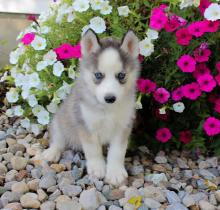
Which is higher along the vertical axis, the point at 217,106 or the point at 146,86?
the point at 146,86

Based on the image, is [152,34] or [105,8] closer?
[152,34]

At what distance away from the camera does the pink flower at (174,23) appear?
3.21m

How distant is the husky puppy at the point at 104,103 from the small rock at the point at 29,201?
1.62ft

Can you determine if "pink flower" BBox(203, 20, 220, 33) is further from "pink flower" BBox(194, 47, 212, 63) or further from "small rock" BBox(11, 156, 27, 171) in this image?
"small rock" BBox(11, 156, 27, 171)

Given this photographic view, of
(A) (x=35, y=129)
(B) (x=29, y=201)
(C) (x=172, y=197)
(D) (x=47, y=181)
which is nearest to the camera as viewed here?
(B) (x=29, y=201)

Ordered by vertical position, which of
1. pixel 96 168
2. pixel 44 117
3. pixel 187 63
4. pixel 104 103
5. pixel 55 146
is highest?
pixel 187 63

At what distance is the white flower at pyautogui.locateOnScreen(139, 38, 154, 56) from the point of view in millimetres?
3258

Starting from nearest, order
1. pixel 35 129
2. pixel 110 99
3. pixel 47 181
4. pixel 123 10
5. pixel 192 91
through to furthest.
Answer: pixel 110 99
pixel 47 181
pixel 192 91
pixel 123 10
pixel 35 129

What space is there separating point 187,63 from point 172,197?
37.7 inches

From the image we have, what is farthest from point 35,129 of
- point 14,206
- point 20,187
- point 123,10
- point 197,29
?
point 197,29

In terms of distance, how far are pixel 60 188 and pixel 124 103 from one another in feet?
2.38

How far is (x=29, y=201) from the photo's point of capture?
280cm

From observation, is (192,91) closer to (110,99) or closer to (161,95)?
(161,95)

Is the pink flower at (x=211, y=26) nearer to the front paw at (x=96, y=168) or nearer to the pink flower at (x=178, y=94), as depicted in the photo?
the pink flower at (x=178, y=94)
